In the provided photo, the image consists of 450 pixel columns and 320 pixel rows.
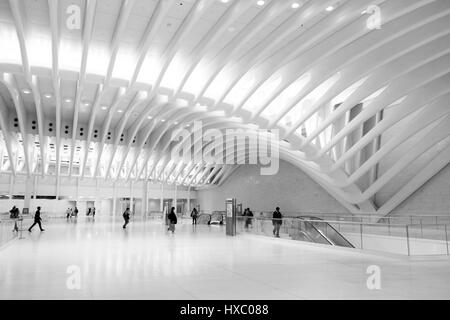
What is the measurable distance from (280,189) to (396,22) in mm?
20216

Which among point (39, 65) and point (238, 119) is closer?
point (39, 65)

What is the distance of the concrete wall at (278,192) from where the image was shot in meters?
25.1

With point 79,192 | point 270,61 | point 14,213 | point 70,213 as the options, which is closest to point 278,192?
point 270,61

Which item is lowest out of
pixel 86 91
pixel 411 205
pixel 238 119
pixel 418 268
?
pixel 418 268

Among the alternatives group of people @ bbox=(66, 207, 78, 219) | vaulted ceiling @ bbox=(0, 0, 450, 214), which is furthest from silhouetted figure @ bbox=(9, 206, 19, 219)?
group of people @ bbox=(66, 207, 78, 219)

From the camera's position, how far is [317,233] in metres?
12.2

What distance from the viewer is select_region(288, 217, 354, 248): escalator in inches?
460

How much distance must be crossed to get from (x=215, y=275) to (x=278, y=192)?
24112mm

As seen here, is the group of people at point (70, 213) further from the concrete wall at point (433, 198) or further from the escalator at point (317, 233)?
the concrete wall at point (433, 198)

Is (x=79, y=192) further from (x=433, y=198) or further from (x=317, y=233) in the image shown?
(x=433, y=198)

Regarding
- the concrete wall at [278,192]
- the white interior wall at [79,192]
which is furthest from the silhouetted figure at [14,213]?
the concrete wall at [278,192]

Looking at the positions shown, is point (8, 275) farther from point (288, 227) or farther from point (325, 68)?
point (325, 68)

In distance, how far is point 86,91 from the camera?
19.9 m
